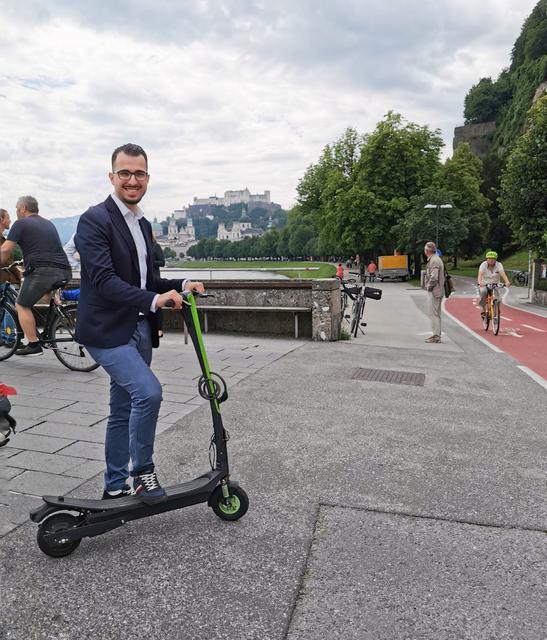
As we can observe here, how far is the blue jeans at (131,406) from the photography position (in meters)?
2.73

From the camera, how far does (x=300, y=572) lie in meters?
2.50

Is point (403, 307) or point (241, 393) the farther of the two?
point (403, 307)

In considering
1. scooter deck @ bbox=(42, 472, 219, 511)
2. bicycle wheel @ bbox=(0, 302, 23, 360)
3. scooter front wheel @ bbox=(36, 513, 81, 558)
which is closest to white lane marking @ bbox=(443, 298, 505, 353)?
bicycle wheel @ bbox=(0, 302, 23, 360)

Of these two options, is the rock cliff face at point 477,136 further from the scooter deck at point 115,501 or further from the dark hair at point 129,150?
the scooter deck at point 115,501

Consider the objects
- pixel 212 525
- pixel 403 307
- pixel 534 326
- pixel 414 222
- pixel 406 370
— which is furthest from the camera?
pixel 414 222

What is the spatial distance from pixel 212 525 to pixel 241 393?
286 centimetres

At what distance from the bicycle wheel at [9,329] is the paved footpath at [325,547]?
10.7 ft

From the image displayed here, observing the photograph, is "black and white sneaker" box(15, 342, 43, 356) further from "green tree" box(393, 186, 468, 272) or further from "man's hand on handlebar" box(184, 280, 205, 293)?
"green tree" box(393, 186, 468, 272)

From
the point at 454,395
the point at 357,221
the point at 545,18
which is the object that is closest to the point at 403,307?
the point at 454,395

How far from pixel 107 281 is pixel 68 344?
455 cm

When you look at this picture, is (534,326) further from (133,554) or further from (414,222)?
(414,222)

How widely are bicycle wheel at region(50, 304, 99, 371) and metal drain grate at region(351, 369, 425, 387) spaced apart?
3.26 metres

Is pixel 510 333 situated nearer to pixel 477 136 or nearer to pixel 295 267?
pixel 295 267

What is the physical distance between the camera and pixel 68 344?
6.80 metres
